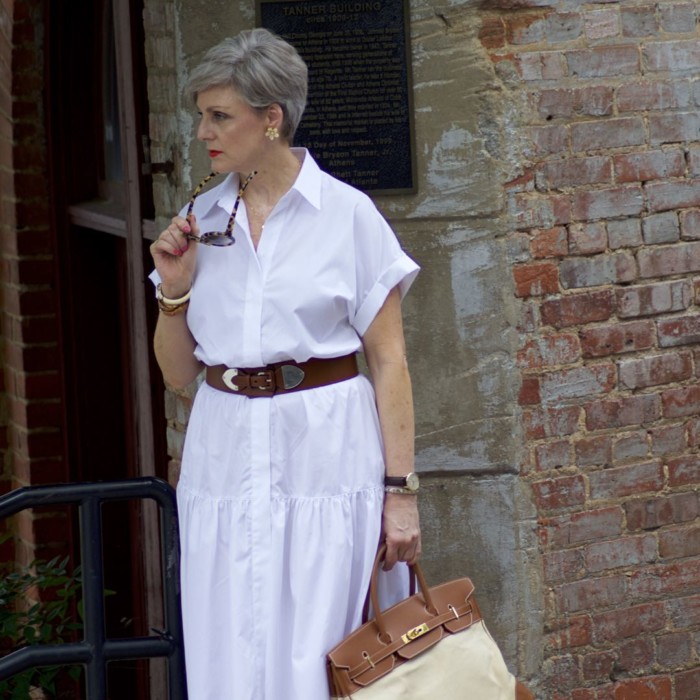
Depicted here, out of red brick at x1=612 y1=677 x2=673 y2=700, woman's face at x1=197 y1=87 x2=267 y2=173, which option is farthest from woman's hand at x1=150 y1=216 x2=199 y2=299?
red brick at x1=612 y1=677 x2=673 y2=700

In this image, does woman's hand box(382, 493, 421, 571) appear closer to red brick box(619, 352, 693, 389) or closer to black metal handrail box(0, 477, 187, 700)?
black metal handrail box(0, 477, 187, 700)

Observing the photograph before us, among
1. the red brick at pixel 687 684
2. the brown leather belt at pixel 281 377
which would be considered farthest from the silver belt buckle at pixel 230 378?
the red brick at pixel 687 684

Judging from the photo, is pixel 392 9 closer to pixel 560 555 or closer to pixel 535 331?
pixel 535 331

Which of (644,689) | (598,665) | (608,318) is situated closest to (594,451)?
(608,318)

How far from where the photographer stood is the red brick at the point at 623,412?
174 inches

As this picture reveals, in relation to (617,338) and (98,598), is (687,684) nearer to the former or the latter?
(617,338)

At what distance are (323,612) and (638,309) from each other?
158 cm

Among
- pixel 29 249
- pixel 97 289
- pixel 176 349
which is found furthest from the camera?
pixel 29 249

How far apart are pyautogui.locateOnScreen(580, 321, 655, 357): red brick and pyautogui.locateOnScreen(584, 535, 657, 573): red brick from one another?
1.82 feet

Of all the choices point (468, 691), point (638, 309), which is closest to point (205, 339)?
point (468, 691)

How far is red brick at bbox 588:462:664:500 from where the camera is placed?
4.45 meters

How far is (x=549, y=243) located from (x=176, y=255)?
1344mm

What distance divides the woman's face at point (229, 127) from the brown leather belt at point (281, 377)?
44 centimetres

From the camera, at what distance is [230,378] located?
11.1 feet
